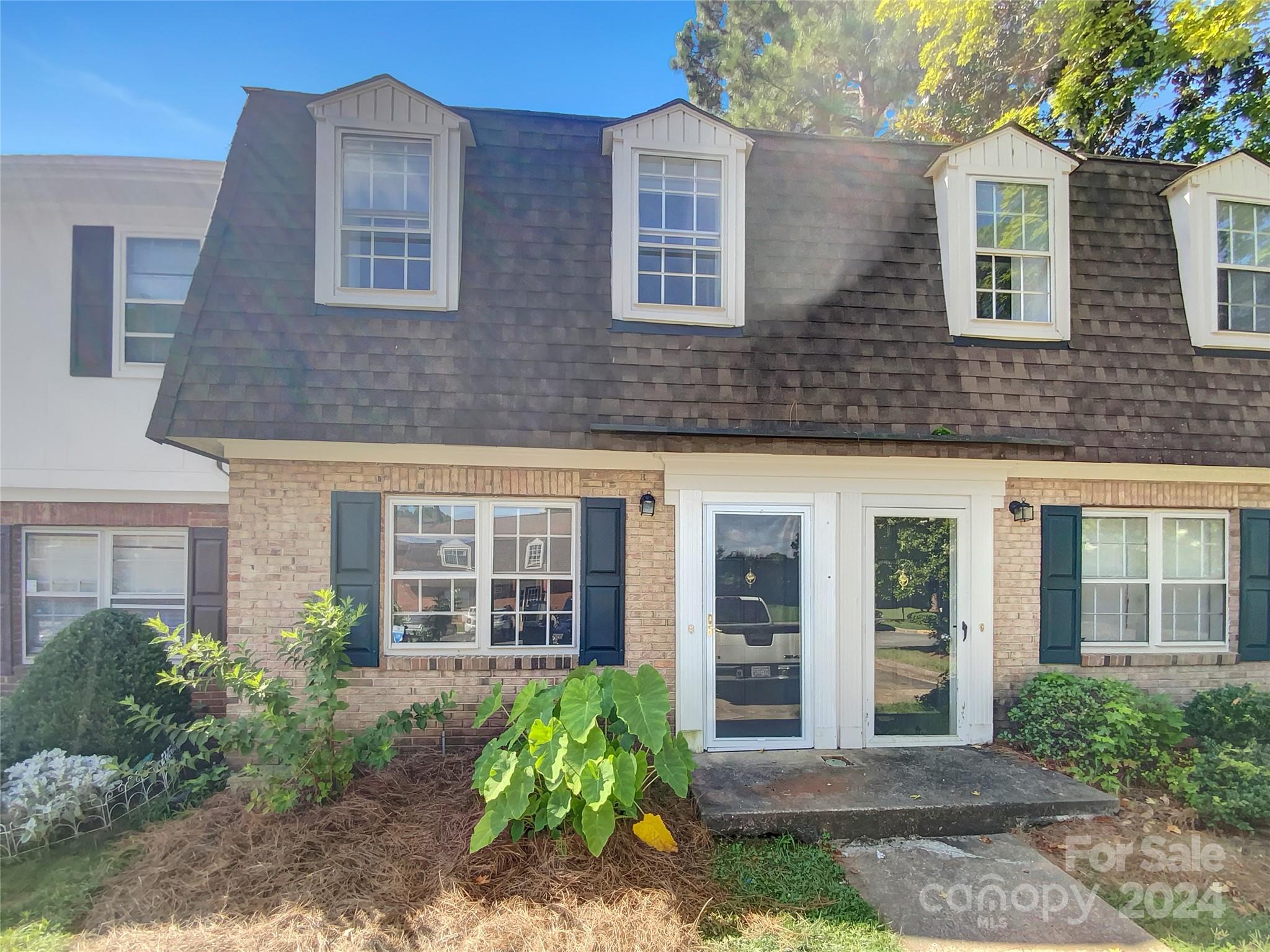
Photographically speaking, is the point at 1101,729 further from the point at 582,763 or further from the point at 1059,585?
the point at 582,763

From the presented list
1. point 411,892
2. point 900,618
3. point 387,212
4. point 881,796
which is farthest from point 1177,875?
point 387,212

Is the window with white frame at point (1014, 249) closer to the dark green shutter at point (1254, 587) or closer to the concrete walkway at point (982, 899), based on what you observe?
the dark green shutter at point (1254, 587)

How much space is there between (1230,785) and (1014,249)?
4780 mm

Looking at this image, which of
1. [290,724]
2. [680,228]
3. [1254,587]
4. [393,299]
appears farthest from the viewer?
[1254,587]

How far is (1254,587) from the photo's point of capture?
6.30 meters

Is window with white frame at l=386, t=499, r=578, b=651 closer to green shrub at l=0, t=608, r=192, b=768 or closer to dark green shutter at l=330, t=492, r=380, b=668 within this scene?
dark green shutter at l=330, t=492, r=380, b=668

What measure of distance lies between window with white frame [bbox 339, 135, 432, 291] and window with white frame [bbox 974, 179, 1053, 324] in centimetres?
514

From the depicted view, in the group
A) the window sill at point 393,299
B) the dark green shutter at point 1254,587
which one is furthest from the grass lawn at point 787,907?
the dark green shutter at point 1254,587

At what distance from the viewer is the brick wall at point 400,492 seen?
5285 millimetres

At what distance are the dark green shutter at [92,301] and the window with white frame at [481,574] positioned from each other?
12.2ft

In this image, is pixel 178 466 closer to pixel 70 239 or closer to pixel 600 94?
pixel 70 239

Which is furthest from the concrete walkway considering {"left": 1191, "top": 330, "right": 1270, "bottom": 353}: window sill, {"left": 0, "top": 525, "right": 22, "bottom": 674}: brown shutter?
{"left": 0, "top": 525, "right": 22, "bottom": 674}: brown shutter

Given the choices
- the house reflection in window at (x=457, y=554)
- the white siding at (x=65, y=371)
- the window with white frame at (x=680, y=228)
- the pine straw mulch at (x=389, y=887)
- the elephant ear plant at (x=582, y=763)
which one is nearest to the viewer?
the pine straw mulch at (x=389, y=887)

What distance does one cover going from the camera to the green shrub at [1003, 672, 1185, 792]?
5.23 m
